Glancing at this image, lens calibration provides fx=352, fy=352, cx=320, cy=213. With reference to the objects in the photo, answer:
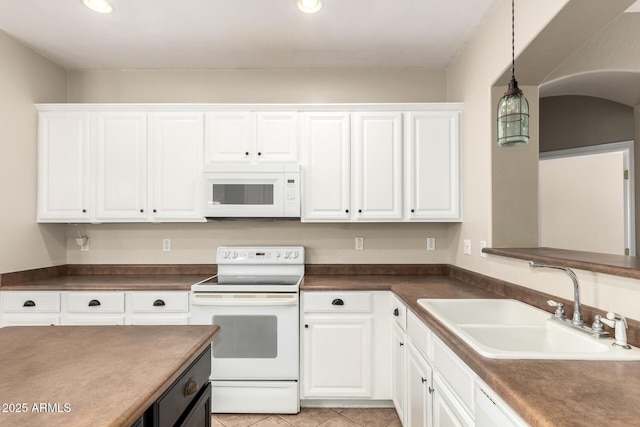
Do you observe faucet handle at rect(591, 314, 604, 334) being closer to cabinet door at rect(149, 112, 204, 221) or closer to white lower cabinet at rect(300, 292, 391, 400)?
white lower cabinet at rect(300, 292, 391, 400)

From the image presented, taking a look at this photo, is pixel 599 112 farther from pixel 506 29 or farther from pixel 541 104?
pixel 506 29

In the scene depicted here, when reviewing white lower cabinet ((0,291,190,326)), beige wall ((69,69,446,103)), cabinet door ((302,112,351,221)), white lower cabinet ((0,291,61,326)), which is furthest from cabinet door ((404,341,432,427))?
white lower cabinet ((0,291,61,326))

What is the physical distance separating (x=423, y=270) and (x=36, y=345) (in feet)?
8.75

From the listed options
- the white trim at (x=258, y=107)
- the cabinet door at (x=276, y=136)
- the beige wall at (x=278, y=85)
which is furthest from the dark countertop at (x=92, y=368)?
the beige wall at (x=278, y=85)

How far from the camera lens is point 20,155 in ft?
8.79

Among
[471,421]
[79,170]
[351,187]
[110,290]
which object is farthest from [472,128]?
[79,170]

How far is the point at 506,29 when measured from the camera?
2.09m

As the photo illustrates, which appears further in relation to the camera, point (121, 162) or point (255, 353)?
point (121, 162)

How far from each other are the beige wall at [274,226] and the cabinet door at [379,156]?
413 millimetres

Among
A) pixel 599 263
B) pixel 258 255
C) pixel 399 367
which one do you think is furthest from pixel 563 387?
pixel 258 255

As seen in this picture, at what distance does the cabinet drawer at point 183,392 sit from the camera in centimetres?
99

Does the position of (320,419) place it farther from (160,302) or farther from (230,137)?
(230,137)

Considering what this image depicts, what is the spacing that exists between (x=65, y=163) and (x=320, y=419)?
277 cm

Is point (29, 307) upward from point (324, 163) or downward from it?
downward
